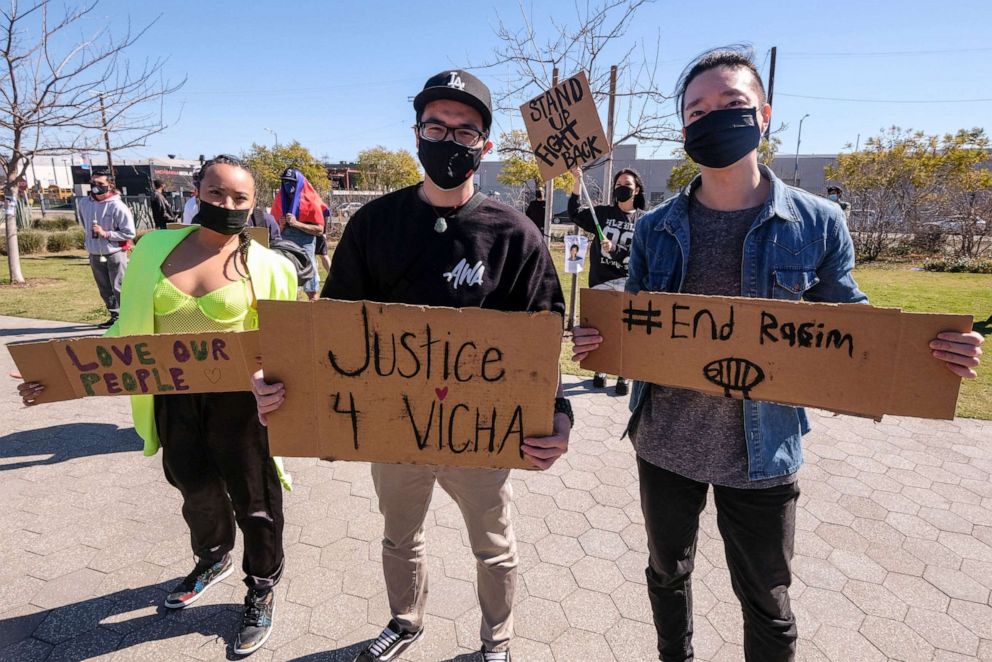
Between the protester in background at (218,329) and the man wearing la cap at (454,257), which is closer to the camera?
the man wearing la cap at (454,257)

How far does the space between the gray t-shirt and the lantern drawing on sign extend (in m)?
0.20

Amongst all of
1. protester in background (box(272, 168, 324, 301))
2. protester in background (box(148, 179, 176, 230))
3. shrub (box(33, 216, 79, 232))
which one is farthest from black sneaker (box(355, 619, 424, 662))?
shrub (box(33, 216, 79, 232))

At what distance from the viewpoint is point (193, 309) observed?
2168mm

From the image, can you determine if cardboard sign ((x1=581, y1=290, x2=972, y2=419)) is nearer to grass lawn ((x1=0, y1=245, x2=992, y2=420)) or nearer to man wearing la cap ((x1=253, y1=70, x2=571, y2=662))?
man wearing la cap ((x1=253, y1=70, x2=571, y2=662))

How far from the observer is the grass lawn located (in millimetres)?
6164

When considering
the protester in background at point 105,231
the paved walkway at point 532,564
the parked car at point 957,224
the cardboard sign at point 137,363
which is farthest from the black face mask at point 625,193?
the parked car at point 957,224

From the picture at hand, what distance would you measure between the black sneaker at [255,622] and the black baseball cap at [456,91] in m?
2.27

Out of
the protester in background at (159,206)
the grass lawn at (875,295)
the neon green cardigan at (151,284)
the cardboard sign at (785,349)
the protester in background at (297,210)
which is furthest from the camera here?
the protester in background at (159,206)

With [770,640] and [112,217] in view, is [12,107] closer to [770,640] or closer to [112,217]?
[112,217]

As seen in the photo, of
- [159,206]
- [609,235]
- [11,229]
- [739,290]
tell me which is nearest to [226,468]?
[739,290]

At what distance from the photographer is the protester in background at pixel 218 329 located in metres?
2.17

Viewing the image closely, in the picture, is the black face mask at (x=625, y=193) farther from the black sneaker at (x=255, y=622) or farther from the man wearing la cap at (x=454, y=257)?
the black sneaker at (x=255, y=622)

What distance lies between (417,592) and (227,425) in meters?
1.09

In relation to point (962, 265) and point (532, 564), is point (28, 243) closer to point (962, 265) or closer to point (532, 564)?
point (532, 564)
